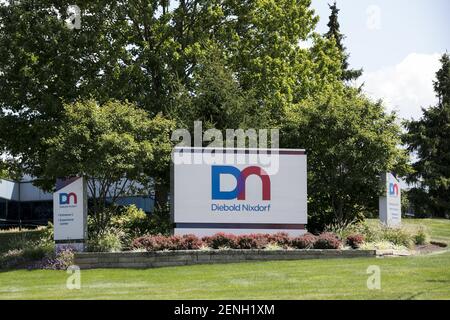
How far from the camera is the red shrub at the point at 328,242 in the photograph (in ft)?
65.4

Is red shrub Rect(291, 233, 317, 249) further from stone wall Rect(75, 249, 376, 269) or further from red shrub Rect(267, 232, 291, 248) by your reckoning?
stone wall Rect(75, 249, 376, 269)

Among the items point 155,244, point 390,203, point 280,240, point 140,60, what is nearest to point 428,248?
point 390,203

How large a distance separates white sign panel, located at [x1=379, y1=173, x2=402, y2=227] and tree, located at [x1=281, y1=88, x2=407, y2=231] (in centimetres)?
32

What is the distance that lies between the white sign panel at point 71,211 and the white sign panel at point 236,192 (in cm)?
291

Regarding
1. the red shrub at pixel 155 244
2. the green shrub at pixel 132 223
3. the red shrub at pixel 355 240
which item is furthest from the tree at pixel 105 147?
the red shrub at pixel 355 240

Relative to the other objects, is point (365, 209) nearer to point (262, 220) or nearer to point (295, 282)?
point (262, 220)

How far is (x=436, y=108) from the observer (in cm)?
4847

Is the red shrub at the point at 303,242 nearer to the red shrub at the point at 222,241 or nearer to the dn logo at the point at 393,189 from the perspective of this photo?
the red shrub at the point at 222,241

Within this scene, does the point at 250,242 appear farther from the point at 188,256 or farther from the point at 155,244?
the point at 155,244

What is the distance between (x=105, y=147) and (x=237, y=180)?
4.39 metres

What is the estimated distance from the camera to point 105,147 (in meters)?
21.2

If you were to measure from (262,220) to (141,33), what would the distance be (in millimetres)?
14371

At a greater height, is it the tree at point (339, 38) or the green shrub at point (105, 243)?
the tree at point (339, 38)
